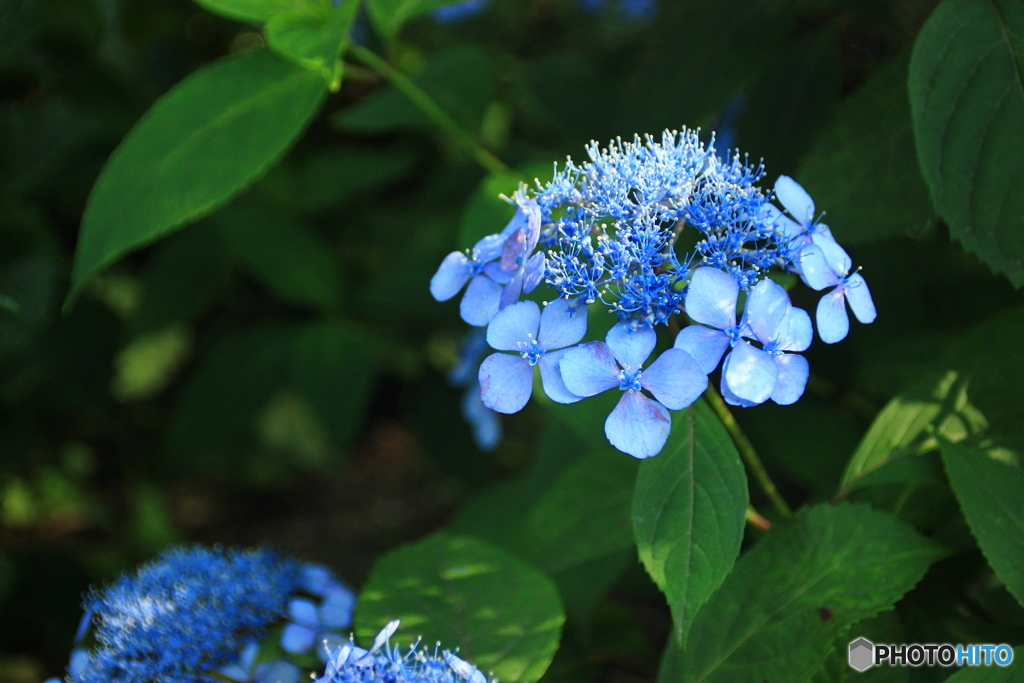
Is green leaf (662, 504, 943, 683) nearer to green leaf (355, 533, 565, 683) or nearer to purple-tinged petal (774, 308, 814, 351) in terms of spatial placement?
green leaf (355, 533, 565, 683)

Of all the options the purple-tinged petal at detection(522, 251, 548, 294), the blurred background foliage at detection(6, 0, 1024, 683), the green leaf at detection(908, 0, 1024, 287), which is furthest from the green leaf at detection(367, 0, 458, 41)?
the green leaf at detection(908, 0, 1024, 287)

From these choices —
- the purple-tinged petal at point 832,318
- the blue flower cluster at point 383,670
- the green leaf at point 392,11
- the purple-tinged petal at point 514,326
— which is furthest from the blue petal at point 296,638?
the green leaf at point 392,11

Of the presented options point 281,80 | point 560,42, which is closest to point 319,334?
point 281,80

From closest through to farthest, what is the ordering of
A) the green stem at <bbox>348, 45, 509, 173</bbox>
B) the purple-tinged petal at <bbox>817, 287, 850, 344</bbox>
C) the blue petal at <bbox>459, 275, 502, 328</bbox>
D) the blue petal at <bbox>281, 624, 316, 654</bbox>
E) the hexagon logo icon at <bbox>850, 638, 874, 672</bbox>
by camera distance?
1. the purple-tinged petal at <bbox>817, 287, 850, 344</bbox>
2. the blue petal at <bbox>459, 275, 502, 328</bbox>
3. the hexagon logo icon at <bbox>850, 638, 874, 672</bbox>
4. the blue petal at <bbox>281, 624, 316, 654</bbox>
5. the green stem at <bbox>348, 45, 509, 173</bbox>

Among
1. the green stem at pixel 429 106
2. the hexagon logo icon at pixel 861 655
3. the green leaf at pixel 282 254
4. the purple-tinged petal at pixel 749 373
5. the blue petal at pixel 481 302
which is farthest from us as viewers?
the green leaf at pixel 282 254

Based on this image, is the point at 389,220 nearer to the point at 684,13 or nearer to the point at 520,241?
the point at 684,13

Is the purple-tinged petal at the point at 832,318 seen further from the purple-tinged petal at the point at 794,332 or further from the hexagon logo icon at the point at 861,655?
the hexagon logo icon at the point at 861,655

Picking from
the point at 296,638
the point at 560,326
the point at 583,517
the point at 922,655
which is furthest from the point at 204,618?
the point at 922,655

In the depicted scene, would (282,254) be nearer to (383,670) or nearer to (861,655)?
(383,670)
